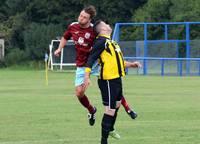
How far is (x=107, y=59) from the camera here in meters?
10.1

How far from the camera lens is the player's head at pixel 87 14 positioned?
11258 mm

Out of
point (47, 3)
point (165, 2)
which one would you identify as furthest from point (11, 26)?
point (165, 2)

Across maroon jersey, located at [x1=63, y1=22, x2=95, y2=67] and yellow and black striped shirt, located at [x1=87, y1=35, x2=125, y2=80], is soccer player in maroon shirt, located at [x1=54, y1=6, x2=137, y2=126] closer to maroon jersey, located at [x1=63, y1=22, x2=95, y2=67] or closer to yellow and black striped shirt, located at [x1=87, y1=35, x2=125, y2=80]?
maroon jersey, located at [x1=63, y1=22, x2=95, y2=67]

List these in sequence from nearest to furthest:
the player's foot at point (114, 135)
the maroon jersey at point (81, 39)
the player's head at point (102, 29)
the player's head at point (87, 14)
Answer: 1. the player's head at point (102, 29)
2. the player's foot at point (114, 135)
3. the player's head at point (87, 14)
4. the maroon jersey at point (81, 39)

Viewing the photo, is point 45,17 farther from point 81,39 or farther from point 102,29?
point 102,29

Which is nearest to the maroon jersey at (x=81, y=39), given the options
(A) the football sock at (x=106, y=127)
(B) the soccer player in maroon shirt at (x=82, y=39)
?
(B) the soccer player in maroon shirt at (x=82, y=39)

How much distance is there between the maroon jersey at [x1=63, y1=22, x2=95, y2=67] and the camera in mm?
11852

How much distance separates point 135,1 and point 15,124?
2231 inches

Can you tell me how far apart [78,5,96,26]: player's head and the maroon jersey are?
27 centimetres

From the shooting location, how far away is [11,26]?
234 ft

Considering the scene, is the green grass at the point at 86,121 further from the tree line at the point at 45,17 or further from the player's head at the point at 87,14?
the tree line at the point at 45,17

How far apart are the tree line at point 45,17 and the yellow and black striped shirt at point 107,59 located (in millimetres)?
51641

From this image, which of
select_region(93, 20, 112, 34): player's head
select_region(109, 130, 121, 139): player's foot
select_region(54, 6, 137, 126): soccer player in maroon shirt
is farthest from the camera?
select_region(54, 6, 137, 126): soccer player in maroon shirt

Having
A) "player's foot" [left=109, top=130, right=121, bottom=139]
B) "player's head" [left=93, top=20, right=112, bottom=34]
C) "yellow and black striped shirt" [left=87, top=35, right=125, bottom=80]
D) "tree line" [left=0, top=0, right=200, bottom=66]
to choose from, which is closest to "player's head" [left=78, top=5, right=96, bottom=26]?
"player's head" [left=93, top=20, right=112, bottom=34]
